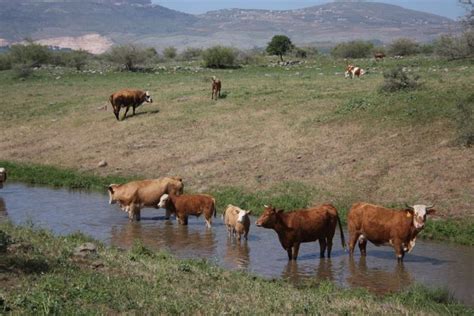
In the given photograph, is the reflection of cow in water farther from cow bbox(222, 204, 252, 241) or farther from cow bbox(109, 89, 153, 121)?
cow bbox(109, 89, 153, 121)

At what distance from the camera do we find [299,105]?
3128 cm

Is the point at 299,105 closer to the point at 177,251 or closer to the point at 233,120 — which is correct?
the point at 233,120

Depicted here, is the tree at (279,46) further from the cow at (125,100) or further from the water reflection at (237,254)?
the water reflection at (237,254)

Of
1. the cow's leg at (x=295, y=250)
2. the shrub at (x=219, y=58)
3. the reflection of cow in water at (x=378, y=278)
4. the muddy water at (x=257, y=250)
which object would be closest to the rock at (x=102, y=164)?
the muddy water at (x=257, y=250)

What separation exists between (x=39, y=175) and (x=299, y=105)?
1151 cm

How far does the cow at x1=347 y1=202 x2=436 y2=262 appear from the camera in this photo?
15109 mm

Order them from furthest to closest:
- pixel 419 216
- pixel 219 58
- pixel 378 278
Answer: pixel 219 58, pixel 419 216, pixel 378 278

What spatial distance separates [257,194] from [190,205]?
3500mm

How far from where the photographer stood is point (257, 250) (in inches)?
640

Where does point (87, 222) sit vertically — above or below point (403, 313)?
below

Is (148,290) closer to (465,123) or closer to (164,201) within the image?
(164,201)

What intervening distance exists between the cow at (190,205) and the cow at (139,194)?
0.61 metres

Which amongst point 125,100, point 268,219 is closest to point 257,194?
point 268,219

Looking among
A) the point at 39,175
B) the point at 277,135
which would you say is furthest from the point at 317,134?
the point at 39,175
